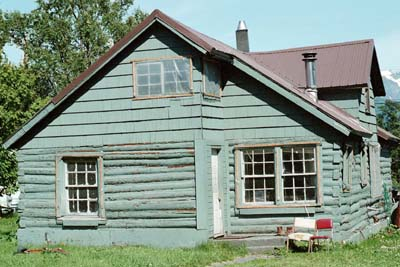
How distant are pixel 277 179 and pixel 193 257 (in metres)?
3.51

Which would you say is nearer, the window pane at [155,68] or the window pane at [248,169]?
the window pane at [155,68]

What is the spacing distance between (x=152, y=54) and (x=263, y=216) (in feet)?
16.3

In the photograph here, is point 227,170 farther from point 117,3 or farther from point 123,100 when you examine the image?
point 117,3

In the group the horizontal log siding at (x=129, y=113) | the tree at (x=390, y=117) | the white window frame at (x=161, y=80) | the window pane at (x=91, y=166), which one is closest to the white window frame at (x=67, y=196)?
the window pane at (x=91, y=166)

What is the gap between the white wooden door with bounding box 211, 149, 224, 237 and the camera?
1720 cm

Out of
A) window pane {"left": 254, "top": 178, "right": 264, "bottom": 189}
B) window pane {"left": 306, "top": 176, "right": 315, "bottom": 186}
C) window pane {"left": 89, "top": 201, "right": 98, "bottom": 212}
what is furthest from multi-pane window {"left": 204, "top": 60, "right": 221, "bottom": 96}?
window pane {"left": 89, "top": 201, "right": 98, "bottom": 212}

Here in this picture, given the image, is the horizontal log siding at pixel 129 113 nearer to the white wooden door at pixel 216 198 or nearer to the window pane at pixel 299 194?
the white wooden door at pixel 216 198

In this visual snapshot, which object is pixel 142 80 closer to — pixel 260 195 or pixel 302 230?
pixel 260 195

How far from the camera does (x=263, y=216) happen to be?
56.7 ft

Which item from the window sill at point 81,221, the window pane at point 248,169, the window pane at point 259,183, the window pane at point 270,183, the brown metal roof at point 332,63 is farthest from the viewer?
the brown metal roof at point 332,63

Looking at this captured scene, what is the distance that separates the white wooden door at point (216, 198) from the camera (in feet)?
56.4

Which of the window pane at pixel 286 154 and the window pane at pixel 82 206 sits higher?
the window pane at pixel 286 154

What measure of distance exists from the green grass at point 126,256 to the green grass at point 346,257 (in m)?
1.04

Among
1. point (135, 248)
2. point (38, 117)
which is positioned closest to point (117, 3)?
point (38, 117)
